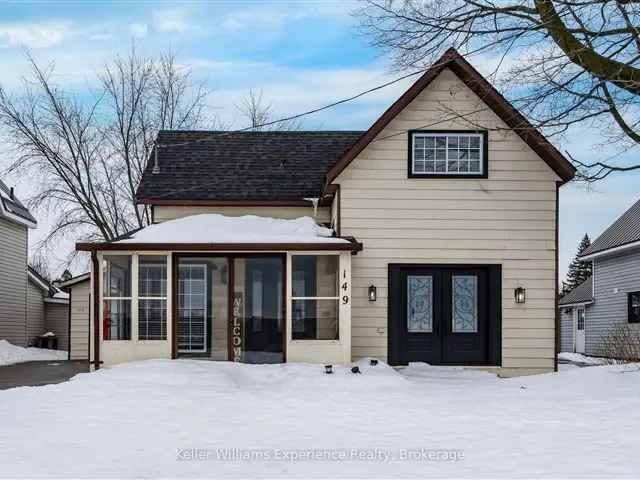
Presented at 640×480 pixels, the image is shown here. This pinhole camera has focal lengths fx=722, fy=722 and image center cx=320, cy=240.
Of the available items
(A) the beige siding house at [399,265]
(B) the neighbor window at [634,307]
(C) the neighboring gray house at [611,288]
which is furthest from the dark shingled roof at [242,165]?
(B) the neighbor window at [634,307]

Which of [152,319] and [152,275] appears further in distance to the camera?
[152,275]

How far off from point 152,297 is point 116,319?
0.79m

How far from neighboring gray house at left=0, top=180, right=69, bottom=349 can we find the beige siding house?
1131cm

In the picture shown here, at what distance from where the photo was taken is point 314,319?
44.9ft

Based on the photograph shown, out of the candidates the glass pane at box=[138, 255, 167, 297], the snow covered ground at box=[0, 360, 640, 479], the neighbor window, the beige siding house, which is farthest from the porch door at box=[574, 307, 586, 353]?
the glass pane at box=[138, 255, 167, 297]

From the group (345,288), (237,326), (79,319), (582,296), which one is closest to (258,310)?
(237,326)

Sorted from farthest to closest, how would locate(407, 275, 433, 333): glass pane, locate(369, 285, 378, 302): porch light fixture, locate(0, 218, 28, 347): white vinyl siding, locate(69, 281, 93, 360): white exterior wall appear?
1. locate(0, 218, 28, 347): white vinyl siding
2. locate(69, 281, 93, 360): white exterior wall
3. locate(407, 275, 433, 333): glass pane
4. locate(369, 285, 378, 302): porch light fixture

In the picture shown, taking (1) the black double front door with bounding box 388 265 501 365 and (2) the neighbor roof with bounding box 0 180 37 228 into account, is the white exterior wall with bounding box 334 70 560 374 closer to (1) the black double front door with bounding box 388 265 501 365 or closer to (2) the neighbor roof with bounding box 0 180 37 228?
(1) the black double front door with bounding box 388 265 501 365

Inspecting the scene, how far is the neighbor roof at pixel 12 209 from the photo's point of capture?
75.1 ft

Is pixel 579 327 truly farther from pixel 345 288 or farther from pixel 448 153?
pixel 345 288

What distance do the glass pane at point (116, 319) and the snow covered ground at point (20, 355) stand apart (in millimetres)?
7325

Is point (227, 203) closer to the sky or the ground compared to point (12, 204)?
closer to the ground

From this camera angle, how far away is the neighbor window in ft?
77.7

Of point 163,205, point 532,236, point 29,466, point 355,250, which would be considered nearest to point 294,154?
point 163,205
